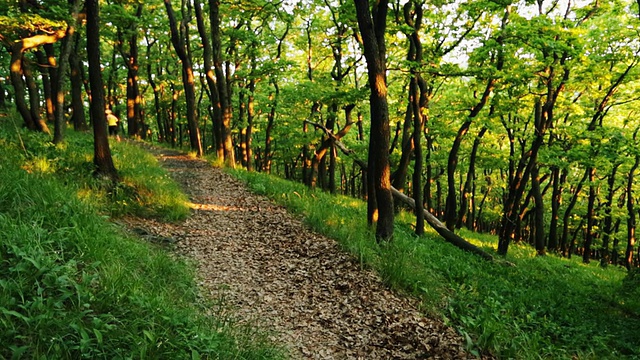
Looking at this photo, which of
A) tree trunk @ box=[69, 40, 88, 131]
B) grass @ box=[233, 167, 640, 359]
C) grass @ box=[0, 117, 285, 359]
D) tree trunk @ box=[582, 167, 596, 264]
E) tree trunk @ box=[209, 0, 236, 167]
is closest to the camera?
grass @ box=[0, 117, 285, 359]

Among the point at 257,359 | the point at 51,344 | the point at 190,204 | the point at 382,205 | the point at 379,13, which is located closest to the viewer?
the point at 51,344

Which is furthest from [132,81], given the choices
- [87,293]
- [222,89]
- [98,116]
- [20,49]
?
[87,293]

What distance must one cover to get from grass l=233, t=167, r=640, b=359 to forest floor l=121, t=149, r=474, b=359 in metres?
0.37

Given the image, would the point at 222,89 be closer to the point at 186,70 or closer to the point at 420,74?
the point at 186,70

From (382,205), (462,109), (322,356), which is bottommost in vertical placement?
(322,356)

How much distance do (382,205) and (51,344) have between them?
6378 mm

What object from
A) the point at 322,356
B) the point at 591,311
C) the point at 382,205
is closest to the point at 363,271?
the point at 382,205

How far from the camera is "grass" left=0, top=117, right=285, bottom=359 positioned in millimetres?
2922

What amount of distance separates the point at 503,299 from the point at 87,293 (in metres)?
7.84

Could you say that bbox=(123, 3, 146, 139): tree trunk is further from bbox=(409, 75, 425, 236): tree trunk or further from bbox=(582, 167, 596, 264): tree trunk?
bbox=(582, 167, 596, 264): tree trunk

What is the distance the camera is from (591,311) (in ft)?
28.1

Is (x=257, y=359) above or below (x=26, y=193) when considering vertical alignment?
below

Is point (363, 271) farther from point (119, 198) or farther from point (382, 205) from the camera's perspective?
point (119, 198)

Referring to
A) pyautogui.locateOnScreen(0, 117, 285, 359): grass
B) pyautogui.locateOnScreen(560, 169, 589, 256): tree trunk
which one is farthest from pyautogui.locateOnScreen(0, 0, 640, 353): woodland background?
pyautogui.locateOnScreen(0, 117, 285, 359): grass
